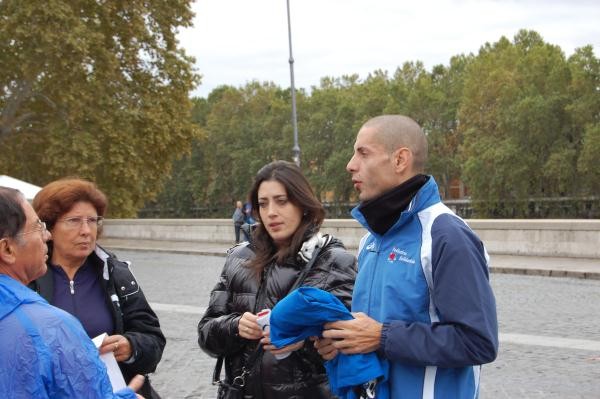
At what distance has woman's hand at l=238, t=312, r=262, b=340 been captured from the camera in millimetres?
2875

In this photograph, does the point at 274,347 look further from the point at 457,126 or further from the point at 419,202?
the point at 457,126

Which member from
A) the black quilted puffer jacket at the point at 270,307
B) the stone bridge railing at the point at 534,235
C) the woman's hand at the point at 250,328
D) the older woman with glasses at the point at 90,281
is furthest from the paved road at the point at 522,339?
the woman's hand at the point at 250,328

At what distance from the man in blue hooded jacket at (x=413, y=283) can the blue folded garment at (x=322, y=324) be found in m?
0.03

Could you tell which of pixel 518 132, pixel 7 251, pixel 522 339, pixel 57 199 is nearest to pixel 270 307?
pixel 57 199

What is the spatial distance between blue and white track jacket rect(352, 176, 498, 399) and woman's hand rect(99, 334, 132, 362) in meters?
1.14

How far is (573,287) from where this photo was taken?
1352 centimetres

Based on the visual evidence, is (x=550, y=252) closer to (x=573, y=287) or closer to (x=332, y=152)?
(x=573, y=287)

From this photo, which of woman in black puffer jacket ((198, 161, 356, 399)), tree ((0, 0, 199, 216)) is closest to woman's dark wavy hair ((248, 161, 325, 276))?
woman in black puffer jacket ((198, 161, 356, 399))

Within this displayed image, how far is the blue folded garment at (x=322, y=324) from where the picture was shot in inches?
92.7

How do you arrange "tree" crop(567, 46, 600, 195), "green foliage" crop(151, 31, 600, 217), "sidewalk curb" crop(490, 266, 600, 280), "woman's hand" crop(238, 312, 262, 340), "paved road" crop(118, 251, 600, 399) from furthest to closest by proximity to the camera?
"green foliage" crop(151, 31, 600, 217) < "tree" crop(567, 46, 600, 195) < "sidewalk curb" crop(490, 266, 600, 280) < "paved road" crop(118, 251, 600, 399) < "woman's hand" crop(238, 312, 262, 340)

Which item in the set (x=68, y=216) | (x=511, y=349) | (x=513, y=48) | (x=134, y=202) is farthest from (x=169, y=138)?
(x=513, y=48)

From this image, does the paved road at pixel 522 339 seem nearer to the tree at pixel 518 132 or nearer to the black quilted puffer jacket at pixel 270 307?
the black quilted puffer jacket at pixel 270 307

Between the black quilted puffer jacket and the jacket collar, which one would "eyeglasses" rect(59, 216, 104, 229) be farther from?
the jacket collar

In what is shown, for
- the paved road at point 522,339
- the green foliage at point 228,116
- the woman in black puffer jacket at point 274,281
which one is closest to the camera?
the woman in black puffer jacket at point 274,281
